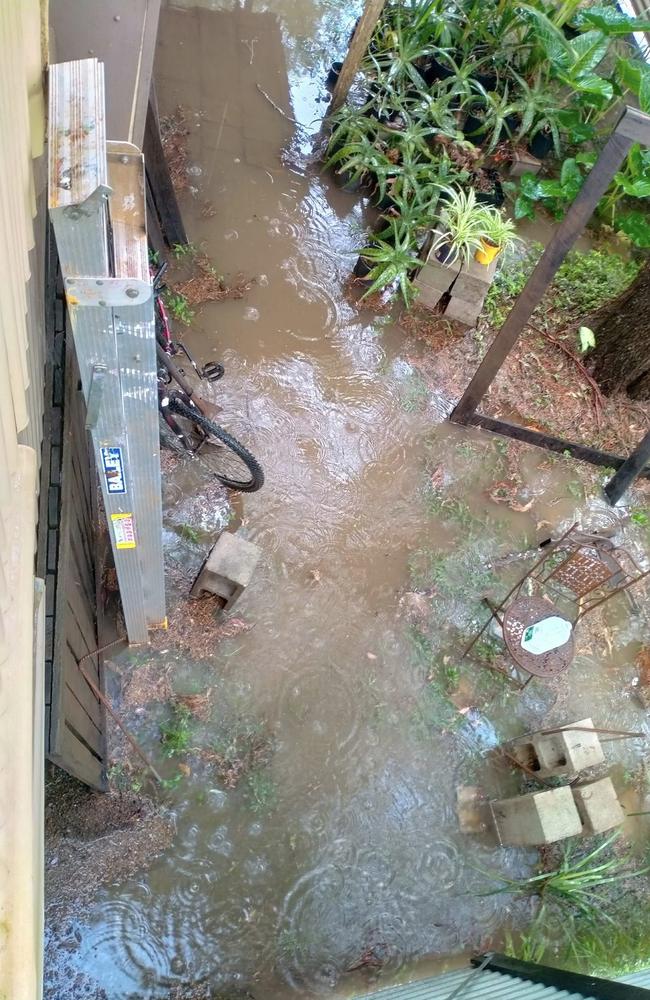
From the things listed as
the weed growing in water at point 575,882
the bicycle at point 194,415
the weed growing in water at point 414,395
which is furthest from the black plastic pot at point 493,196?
the weed growing in water at point 575,882

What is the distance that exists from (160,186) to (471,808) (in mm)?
4567

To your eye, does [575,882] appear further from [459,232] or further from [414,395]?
[459,232]

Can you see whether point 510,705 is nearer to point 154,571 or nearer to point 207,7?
point 154,571

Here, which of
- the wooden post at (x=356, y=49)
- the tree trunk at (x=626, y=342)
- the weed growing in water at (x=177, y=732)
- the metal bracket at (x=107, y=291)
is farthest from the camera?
the wooden post at (x=356, y=49)

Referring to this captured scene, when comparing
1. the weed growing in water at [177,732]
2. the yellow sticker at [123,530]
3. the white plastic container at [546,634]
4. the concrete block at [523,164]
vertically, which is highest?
the concrete block at [523,164]

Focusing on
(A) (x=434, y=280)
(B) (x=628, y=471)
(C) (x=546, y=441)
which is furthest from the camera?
(A) (x=434, y=280)

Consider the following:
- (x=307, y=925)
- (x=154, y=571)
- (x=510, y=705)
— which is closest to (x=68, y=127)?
(x=154, y=571)

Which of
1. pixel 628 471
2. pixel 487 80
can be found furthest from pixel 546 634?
pixel 487 80

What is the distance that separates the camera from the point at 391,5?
268 inches

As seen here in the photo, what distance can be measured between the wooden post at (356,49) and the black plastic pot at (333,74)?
0.40 meters

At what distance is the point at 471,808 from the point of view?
4.04 meters

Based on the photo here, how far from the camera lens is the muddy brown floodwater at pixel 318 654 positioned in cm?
349

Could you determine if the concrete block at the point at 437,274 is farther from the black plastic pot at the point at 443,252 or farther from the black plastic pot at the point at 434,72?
the black plastic pot at the point at 434,72

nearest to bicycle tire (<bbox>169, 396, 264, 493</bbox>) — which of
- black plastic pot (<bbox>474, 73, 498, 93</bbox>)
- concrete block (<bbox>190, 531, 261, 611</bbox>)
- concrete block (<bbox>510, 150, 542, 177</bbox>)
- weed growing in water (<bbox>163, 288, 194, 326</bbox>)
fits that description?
concrete block (<bbox>190, 531, 261, 611</bbox>)
